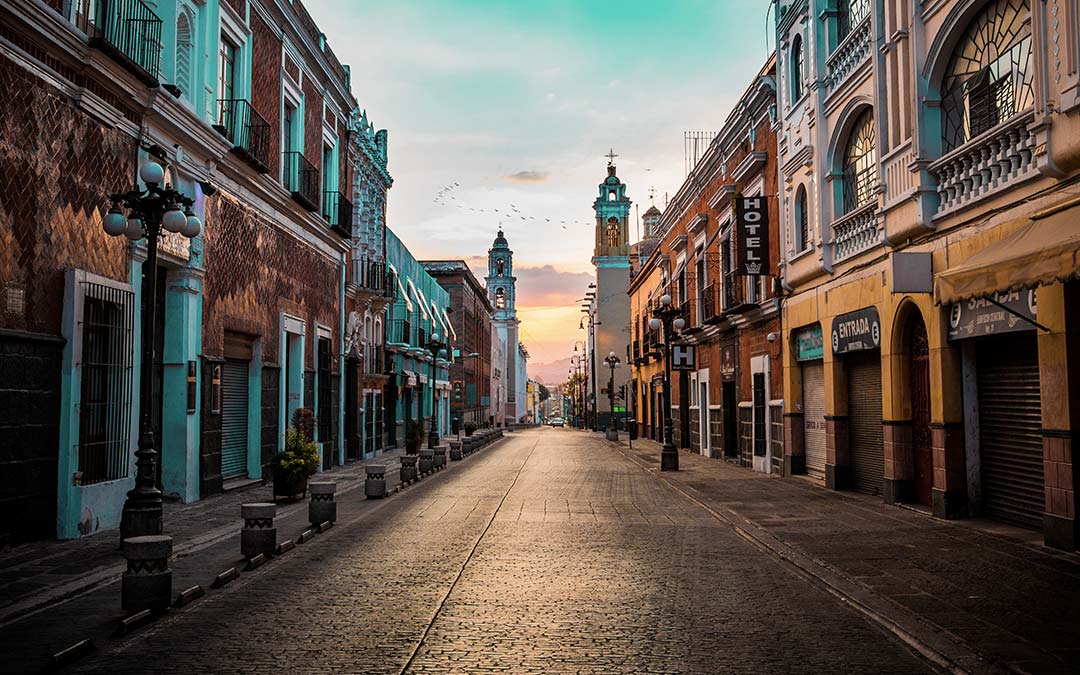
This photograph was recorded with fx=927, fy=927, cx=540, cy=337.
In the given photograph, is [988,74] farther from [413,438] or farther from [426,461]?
[413,438]

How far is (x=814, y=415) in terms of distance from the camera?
20.4 metres

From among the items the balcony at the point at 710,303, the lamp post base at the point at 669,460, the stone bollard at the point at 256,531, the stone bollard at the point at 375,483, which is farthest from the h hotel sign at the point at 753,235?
the stone bollard at the point at 256,531

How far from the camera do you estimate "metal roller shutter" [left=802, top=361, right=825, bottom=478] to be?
1986cm

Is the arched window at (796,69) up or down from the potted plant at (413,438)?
up

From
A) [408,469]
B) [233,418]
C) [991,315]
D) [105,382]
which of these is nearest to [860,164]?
[991,315]

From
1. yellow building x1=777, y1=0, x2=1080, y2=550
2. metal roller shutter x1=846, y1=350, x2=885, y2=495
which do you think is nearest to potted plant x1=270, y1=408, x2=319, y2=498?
yellow building x1=777, y1=0, x2=1080, y2=550

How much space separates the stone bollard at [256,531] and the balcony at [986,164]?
31.3 ft

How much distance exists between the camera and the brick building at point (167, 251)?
11.2 metres

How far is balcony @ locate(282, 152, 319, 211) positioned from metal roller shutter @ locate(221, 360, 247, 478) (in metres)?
4.76

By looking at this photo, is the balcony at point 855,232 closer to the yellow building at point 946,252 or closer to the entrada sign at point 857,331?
the yellow building at point 946,252

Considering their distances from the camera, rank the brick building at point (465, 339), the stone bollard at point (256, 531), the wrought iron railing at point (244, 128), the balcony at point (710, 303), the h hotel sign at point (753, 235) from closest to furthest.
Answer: the stone bollard at point (256, 531) → the wrought iron railing at point (244, 128) → the h hotel sign at point (753, 235) → the balcony at point (710, 303) → the brick building at point (465, 339)

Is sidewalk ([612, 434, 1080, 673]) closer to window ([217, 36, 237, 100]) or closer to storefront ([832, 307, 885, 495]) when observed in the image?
storefront ([832, 307, 885, 495])

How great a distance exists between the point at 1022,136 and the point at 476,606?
8274 millimetres

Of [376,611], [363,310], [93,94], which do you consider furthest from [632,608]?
[363,310]
